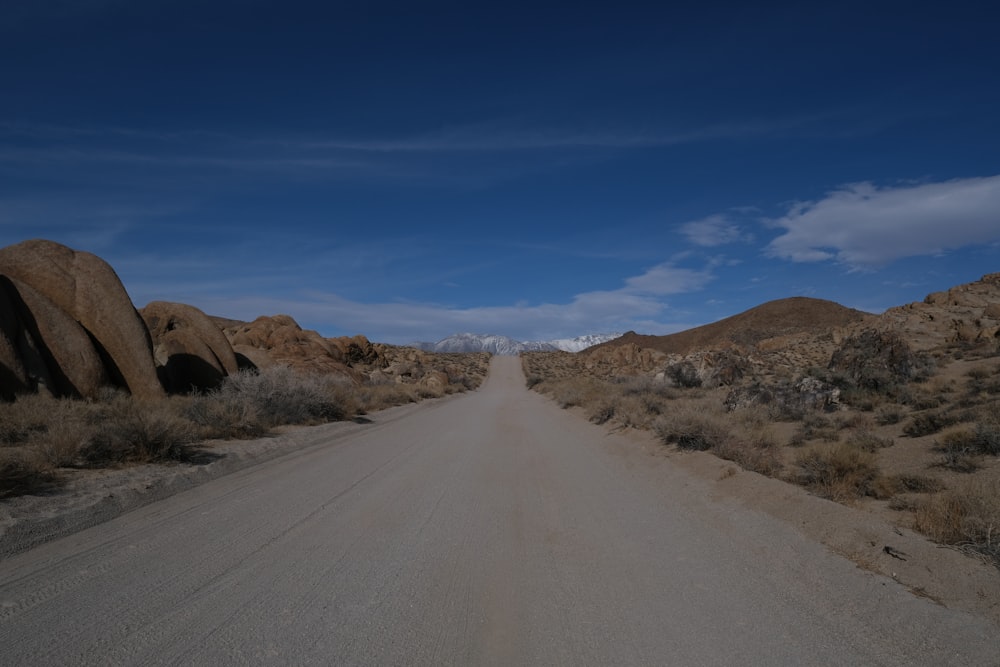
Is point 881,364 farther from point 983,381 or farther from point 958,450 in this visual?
point 958,450

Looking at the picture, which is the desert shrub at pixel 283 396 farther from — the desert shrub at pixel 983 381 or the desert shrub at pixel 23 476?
the desert shrub at pixel 983 381

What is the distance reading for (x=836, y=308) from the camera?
94812 millimetres

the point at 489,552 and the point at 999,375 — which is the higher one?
the point at 999,375

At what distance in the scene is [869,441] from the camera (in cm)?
991

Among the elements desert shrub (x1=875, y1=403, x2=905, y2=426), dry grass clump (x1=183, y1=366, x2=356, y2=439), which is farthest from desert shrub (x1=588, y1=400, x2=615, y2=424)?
dry grass clump (x1=183, y1=366, x2=356, y2=439)

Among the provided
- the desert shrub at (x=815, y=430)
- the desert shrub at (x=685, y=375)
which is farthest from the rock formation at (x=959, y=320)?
the desert shrub at (x=815, y=430)

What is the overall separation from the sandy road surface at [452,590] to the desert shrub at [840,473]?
1.55 meters

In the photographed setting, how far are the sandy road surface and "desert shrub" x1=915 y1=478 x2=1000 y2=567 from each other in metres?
1.08

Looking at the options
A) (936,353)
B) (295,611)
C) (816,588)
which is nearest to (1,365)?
(295,611)

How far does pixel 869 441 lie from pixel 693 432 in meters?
3.12

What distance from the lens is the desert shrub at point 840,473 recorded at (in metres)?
7.54

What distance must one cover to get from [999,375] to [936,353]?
29.3 ft

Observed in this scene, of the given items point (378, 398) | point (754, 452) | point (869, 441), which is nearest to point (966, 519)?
point (754, 452)

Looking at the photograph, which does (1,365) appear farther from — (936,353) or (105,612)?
(936,353)
